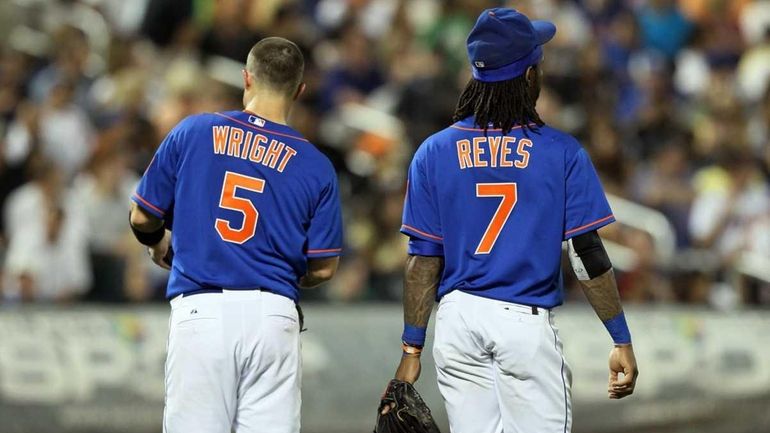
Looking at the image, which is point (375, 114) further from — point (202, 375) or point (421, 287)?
point (202, 375)

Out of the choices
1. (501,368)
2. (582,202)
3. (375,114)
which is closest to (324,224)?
(501,368)

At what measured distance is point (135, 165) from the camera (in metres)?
10.9

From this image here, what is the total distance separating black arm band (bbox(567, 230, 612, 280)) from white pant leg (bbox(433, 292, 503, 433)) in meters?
0.47

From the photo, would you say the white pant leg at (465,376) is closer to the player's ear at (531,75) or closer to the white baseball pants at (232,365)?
the white baseball pants at (232,365)

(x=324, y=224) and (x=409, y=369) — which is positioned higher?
(x=324, y=224)

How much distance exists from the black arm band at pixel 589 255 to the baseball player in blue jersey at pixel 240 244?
102 centimetres

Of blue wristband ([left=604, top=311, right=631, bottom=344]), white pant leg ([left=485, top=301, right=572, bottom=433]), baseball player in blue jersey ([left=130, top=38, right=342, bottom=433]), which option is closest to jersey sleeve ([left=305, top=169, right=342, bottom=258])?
baseball player in blue jersey ([left=130, top=38, right=342, bottom=433])

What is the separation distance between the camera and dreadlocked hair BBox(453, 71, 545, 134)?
536cm

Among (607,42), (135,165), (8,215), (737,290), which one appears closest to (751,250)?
(737,290)

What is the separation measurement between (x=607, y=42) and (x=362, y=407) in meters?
6.88

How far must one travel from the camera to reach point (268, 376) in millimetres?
5266

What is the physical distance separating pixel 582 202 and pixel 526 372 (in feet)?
2.26

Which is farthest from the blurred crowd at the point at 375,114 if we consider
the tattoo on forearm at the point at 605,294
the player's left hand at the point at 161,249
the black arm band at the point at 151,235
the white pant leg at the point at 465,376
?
the tattoo on forearm at the point at 605,294

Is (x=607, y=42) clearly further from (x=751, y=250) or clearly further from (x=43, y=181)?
(x=43, y=181)
